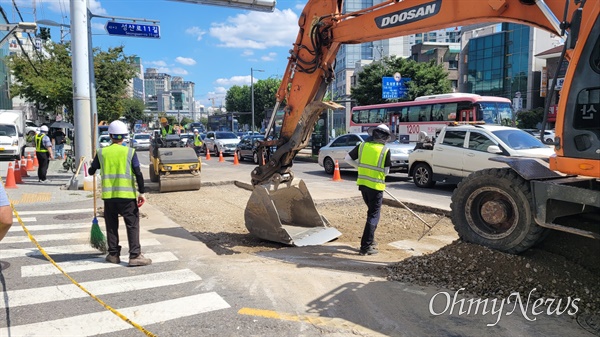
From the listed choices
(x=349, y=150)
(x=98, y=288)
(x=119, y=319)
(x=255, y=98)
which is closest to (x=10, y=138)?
(x=349, y=150)

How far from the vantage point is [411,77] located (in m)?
36.7

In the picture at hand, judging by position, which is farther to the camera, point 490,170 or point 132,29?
point 132,29

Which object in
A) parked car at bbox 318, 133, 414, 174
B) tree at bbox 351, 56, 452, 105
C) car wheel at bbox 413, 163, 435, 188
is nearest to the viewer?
car wheel at bbox 413, 163, 435, 188

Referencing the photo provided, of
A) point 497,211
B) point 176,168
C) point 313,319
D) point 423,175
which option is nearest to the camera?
point 313,319

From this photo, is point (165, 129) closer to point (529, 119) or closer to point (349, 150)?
point (349, 150)

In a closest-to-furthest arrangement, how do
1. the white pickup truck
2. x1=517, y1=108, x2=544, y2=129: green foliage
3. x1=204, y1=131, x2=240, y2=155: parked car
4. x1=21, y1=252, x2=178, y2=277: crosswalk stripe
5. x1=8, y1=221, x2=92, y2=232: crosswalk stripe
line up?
x1=21, y1=252, x2=178, y2=277: crosswalk stripe, x1=8, y1=221, x2=92, y2=232: crosswalk stripe, the white pickup truck, x1=204, y1=131, x2=240, y2=155: parked car, x1=517, y1=108, x2=544, y2=129: green foliage

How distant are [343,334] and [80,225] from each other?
21.0 ft

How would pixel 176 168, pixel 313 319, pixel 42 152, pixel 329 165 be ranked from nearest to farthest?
pixel 313 319 → pixel 176 168 → pixel 42 152 → pixel 329 165

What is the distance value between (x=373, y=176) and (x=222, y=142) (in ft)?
79.6

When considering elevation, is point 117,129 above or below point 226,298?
above

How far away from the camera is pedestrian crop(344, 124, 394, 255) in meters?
6.34

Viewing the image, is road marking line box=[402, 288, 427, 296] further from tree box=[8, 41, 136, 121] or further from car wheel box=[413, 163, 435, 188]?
tree box=[8, 41, 136, 121]
